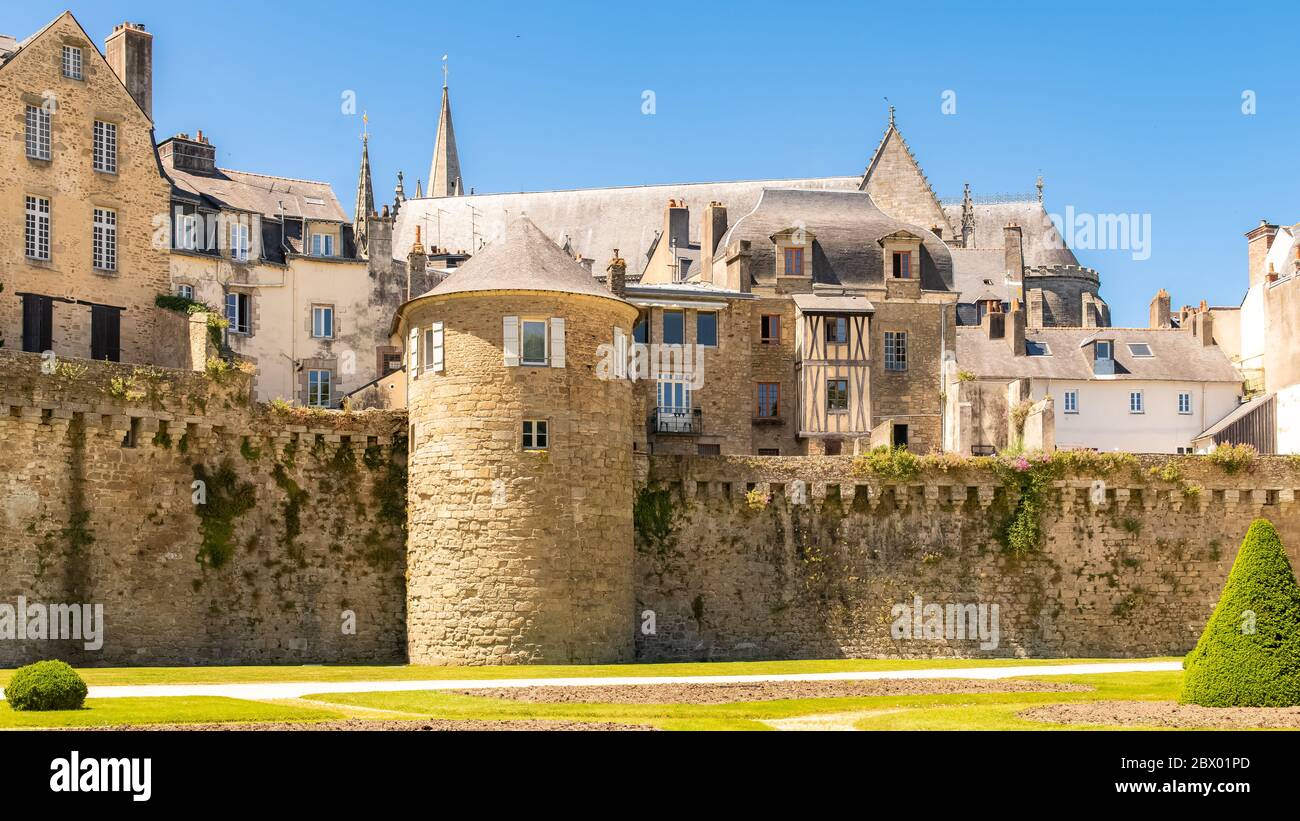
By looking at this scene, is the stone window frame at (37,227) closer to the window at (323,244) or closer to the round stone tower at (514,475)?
the window at (323,244)

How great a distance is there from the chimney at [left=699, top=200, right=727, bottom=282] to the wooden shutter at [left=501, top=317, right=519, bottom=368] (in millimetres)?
23108

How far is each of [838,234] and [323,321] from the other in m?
17.9

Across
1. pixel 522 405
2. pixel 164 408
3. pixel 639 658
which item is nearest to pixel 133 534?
pixel 164 408

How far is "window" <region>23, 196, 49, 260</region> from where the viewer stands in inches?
1917

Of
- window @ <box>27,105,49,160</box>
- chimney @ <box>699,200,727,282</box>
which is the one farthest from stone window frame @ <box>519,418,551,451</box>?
chimney @ <box>699,200,727,282</box>

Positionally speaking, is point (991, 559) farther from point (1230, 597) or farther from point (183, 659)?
point (183, 659)

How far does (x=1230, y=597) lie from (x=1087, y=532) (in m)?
18.2

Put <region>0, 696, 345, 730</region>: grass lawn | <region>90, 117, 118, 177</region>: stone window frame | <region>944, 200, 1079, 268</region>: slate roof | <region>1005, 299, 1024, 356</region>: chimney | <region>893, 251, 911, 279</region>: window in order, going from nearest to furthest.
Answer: <region>0, 696, 345, 730</region>: grass lawn → <region>90, 117, 118, 177</region>: stone window frame → <region>893, 251, 911, 279</region>: window → <region>1005, 299, 1024, 356</region>: chimney → <region>944, 200, 1079, 268</region>: slate roof

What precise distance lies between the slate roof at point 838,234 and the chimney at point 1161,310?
52.4 feet

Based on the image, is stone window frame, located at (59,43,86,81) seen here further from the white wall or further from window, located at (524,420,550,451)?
the white wall

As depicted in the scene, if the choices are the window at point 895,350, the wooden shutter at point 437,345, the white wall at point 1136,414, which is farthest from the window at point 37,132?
the white wall at point 1136,414

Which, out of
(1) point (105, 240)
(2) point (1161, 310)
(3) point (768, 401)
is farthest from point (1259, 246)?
(1) point (105, 240)

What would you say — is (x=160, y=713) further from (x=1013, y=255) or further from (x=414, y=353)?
(x=1013, y=255)
